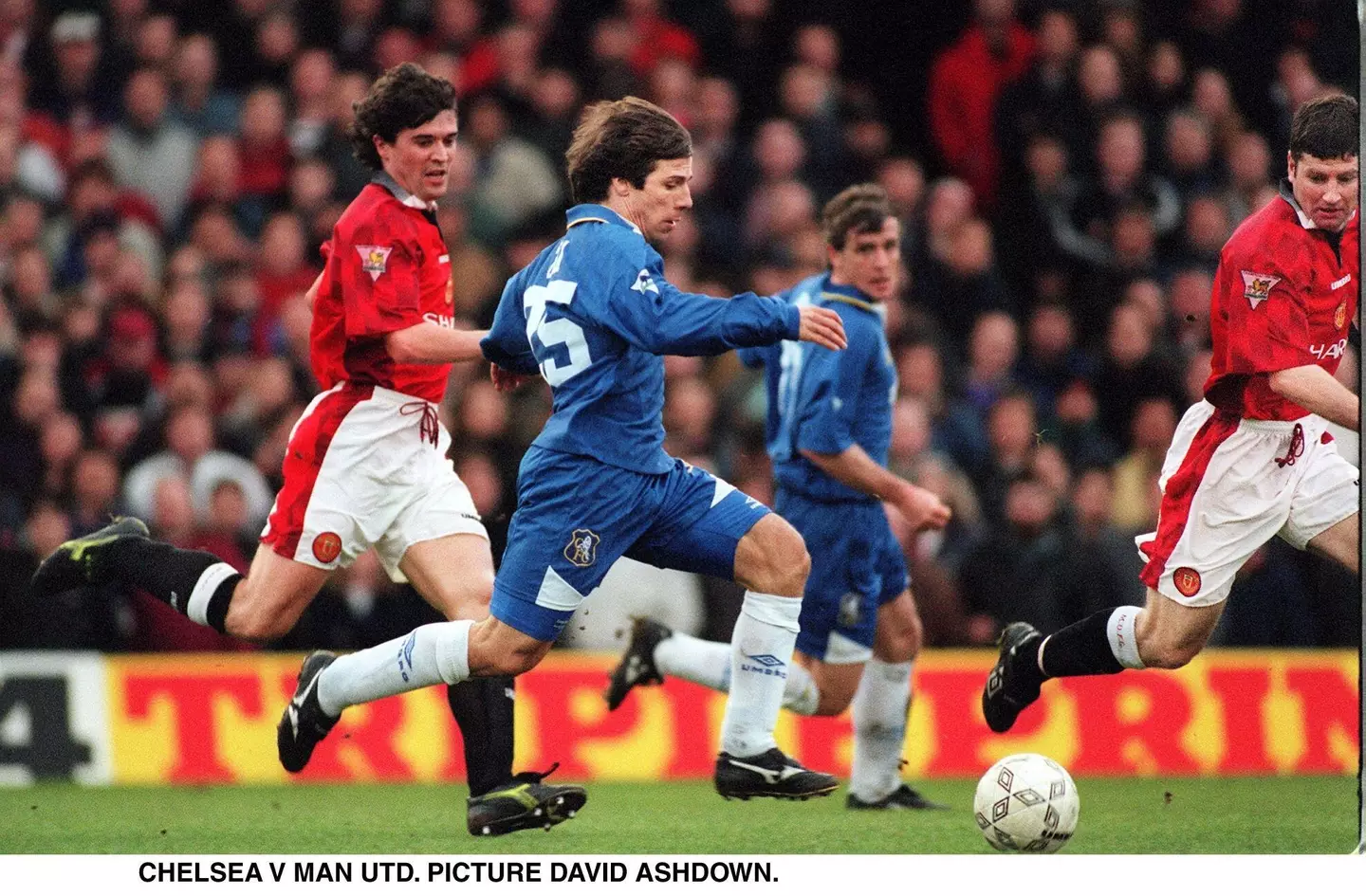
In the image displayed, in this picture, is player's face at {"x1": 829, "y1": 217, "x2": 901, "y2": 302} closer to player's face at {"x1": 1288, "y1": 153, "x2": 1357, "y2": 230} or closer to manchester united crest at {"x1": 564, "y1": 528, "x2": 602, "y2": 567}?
player's face at {"x1": 1288, "y1": 153, "x2": 1357, "y2": 230}

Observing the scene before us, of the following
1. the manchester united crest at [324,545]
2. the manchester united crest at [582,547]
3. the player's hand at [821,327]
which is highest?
the player's hand at [821,327]

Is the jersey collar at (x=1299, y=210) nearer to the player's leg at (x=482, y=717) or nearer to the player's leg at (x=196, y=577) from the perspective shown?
the player's leg at (x=482, y=717)

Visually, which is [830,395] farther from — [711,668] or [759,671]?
[759,671]

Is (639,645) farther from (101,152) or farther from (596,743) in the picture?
(101,152)

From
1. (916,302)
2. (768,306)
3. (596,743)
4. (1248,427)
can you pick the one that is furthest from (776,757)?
(916,302)

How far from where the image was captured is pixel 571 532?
5605mm

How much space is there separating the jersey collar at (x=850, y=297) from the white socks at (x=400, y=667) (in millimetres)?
1984

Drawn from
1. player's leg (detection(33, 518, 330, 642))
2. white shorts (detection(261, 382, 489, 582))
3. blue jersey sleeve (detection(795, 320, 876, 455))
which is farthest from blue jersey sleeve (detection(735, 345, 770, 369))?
player's leg (detection(33, 518, 330, 642))

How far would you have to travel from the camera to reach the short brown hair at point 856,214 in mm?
7188

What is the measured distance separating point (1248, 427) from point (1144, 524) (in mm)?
3048

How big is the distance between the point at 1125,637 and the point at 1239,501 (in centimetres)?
55

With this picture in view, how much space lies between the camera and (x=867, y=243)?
283 inches

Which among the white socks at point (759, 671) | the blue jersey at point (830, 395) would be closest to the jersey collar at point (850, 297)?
the blue jersey at point (830, 395)

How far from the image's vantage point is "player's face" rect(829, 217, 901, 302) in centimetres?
719
